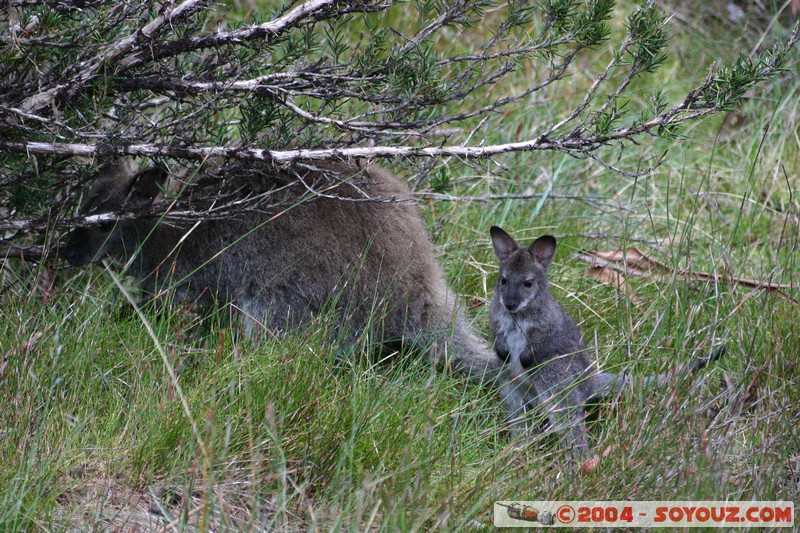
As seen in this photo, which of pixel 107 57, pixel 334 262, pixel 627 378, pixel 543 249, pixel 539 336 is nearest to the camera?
pixel 107 57

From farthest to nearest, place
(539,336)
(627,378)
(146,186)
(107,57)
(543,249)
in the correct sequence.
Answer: (146,186)
(543,249)
(539,336)
(627,378)
(107,57)

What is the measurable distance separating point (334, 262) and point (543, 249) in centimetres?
108

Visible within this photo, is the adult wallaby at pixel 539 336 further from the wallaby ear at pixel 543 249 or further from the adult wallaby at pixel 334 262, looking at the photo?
the adult wallaby at pixel 334 262

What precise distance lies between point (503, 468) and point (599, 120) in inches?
63.1

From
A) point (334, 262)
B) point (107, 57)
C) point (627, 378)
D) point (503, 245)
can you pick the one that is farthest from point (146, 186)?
point (627, 378)

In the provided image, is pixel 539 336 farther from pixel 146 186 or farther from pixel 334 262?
pixel 146 186

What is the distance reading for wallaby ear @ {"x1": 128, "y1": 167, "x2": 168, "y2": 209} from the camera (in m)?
4.76

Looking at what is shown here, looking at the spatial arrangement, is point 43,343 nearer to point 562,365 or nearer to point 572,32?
point 562,365

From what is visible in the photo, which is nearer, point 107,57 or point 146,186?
point 107,57

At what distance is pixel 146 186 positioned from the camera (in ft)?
16.0

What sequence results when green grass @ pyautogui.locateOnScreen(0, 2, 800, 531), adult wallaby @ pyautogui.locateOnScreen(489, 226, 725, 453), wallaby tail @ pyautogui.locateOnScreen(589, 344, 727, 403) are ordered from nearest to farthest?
1. green grass @ pyautogui.locateOnScreen(0, 2, 800, 531)
2. wallaby tail @ pyautogui.locateOnScreen(589, 344, 727, 403)
3. adult wallaby @ pyautogui.locateOnScreen(489, 226, 725, 453)

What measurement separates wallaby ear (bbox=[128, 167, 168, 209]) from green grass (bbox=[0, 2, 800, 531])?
49 centimetres

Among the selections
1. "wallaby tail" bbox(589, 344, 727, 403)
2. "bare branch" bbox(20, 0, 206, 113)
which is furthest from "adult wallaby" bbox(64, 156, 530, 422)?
"bare branch" bbox(20, 0, 206, 113)

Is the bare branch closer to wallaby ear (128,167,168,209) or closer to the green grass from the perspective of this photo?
wallaby ear (128,167,168,209)
